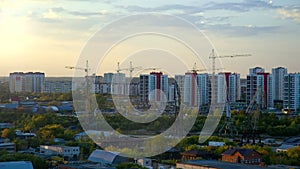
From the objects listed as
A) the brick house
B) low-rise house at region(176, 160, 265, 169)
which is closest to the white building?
the brick house

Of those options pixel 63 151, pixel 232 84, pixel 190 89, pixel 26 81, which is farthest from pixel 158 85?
pixel 63 151

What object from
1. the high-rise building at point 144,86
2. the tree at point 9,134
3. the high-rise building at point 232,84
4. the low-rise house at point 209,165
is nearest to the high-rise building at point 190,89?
the high-rise building at point 232,84

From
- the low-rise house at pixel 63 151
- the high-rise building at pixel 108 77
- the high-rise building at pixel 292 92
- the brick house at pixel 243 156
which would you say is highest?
the high-rise building at pixel 108 77

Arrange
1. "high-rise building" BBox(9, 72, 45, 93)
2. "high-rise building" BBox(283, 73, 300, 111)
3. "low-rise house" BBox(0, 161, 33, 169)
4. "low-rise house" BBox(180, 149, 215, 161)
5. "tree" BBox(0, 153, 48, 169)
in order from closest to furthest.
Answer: "low-rise house" BBox(0, 161, 33, 169), "tree" BBox(0, 153, 48, 169), "low-rise house" BBox(180, 149, 215, 161), "high-rise building" BBox(283, 73, 300, 111), "high-rise building" BBox(9, 72, 45, 93)

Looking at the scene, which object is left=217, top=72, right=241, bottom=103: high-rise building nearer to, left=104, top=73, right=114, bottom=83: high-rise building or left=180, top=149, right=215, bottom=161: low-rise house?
left=104, top=73, right=114, bottom=83: high-rise building

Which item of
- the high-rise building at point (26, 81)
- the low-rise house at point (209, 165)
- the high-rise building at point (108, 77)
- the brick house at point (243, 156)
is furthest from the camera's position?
the high-rise building at point (26, 81)

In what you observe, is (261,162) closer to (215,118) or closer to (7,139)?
(7,139)

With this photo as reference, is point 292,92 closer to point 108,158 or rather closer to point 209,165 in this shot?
point 108,158

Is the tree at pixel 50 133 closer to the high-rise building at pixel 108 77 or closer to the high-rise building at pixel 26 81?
the high-rise building at pixel 108 77
